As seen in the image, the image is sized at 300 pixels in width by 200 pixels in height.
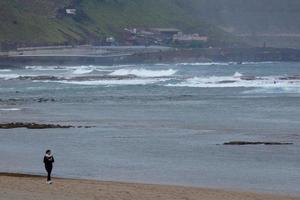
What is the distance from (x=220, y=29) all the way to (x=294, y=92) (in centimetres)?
12319

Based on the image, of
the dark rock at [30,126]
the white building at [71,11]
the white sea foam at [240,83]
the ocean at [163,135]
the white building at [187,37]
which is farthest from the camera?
the white building at [187,37]

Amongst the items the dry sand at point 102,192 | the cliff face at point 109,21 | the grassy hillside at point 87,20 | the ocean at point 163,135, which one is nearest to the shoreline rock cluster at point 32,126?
the ocean at point 163,135

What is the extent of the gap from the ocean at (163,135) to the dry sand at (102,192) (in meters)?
1.06

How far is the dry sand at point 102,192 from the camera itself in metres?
23.4

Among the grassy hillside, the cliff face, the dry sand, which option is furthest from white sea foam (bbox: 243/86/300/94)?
the grassy hillside

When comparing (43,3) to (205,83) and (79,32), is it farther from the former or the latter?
(205,83)

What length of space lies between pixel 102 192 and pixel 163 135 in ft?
42.1

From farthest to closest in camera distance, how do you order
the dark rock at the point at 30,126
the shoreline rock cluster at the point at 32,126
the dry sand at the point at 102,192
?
1. the dark rock at the point at 30,126
2. the shoreline rock cluster at the point at 32,126
3. the dry sand at the point at 102,192

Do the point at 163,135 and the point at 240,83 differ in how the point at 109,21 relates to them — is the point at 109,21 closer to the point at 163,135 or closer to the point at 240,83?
the point at 240,83

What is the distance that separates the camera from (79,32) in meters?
146

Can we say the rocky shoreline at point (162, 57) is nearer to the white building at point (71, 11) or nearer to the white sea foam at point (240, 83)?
the white building at point (71, 11)

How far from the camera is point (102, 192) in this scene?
24000mm

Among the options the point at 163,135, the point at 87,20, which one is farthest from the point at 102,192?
the point at 87,20

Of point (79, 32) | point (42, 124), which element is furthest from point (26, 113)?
point (79, 32)
